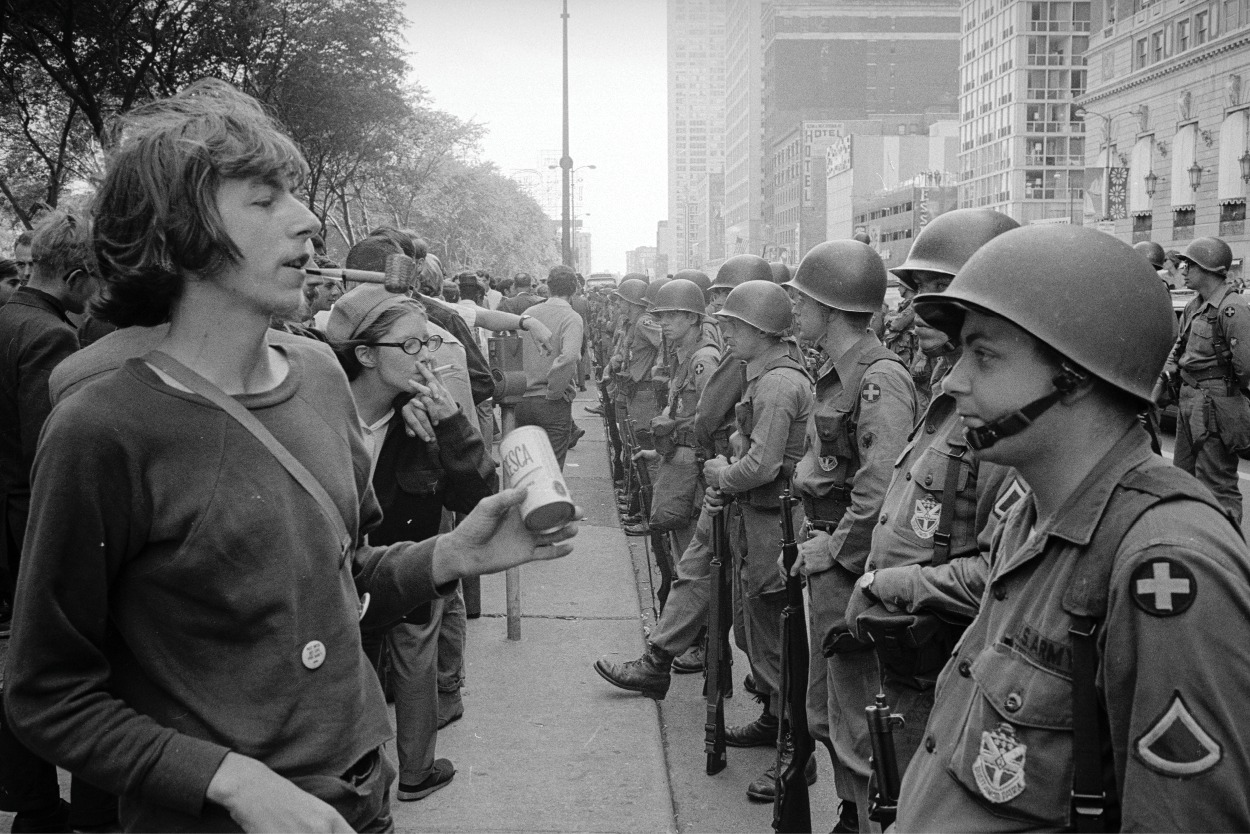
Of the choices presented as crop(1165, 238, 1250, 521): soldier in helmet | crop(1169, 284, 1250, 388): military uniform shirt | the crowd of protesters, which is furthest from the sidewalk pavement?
crop(1169, 284, 1250, 388): military uniform shirt

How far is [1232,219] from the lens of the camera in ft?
169

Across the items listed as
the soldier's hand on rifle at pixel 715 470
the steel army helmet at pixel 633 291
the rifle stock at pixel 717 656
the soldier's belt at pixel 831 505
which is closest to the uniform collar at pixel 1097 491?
the soldier's belt at pixel 831 505

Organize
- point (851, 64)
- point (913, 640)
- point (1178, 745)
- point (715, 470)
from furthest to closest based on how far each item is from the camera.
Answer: point (851, 64) < point (715, 470) < point (913, 640) < point (1178, 745)

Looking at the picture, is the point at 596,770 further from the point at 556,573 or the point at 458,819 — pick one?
the point at 556,573

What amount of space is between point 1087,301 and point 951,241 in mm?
2029

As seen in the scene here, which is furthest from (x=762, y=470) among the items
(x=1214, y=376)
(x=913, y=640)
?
(x=1214, y=376)

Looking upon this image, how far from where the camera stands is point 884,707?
8.70 ft

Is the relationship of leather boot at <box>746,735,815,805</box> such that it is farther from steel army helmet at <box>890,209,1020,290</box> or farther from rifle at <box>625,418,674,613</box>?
rifle at <box>625,418,674,613</box>

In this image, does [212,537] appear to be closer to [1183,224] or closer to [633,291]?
[633,291]

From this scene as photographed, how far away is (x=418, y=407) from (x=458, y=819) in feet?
5.74

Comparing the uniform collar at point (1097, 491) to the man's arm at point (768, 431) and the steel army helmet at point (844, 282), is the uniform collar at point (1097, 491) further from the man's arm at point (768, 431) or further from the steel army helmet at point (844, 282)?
the man's arm at point (768, 431)

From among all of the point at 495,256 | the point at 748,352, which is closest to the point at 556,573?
the point at 748,352

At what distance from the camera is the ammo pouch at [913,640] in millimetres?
3414

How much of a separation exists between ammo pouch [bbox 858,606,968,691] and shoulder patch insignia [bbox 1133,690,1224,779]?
5.45 feet
